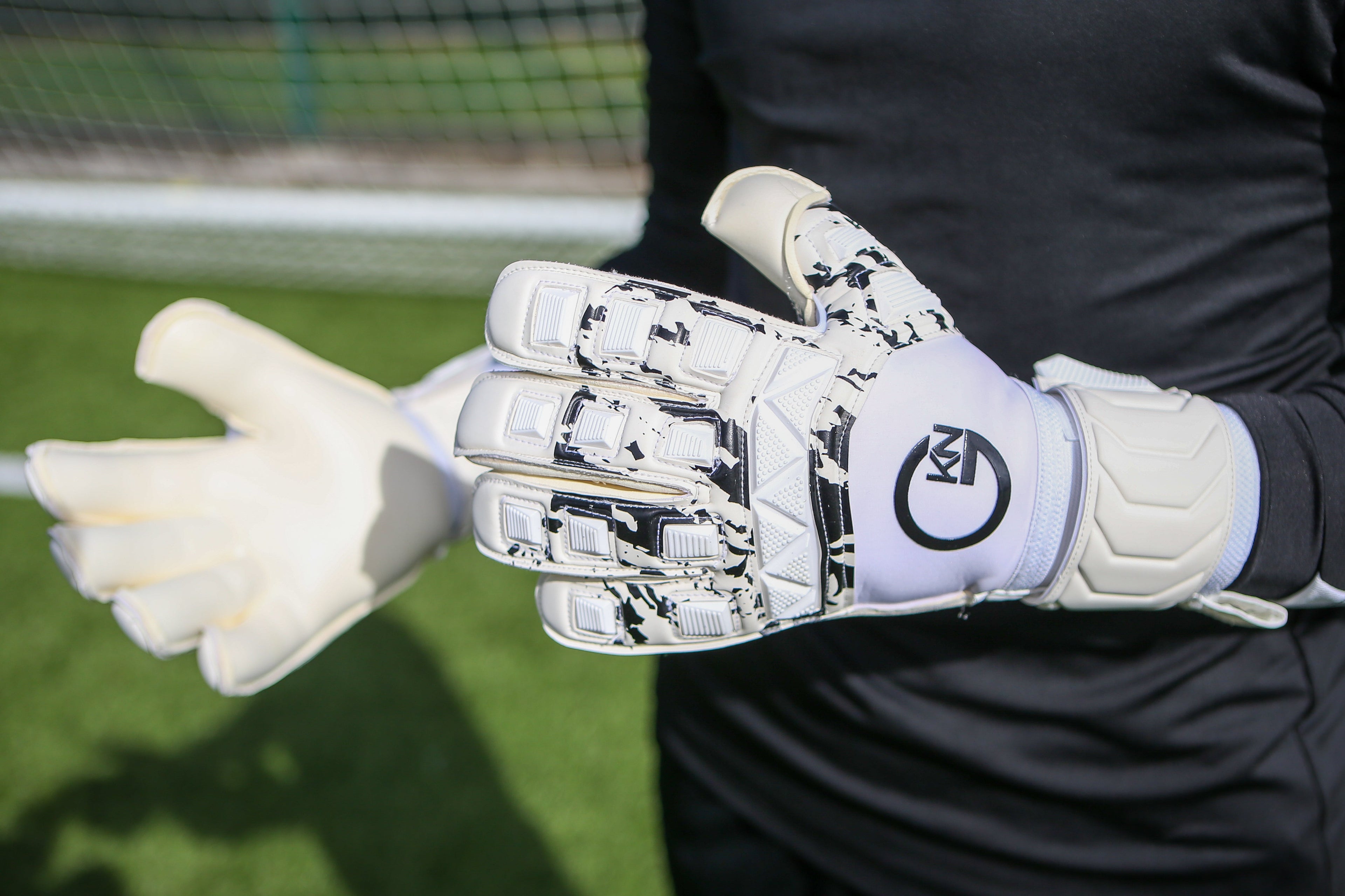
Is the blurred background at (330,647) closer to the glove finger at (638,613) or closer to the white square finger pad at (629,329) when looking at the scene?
the glove finger at (638,613)

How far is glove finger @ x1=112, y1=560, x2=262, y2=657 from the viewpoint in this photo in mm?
766

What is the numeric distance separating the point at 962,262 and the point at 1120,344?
0.14m

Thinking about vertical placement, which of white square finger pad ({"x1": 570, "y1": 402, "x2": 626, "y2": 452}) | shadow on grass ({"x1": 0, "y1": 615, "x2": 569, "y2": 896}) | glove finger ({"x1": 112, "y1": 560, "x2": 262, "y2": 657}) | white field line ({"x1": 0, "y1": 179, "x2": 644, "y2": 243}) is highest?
white square finger pad ({"x1": 570, "y1": 402, "x2": 626, "y2": 452})

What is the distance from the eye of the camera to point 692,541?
640mm

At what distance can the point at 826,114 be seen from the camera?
0.77m

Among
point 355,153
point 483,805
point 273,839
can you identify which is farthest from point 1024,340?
point 355,153

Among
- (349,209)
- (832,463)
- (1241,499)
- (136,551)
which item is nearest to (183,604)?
(136,551)

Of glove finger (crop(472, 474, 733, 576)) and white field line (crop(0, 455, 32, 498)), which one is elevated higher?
glove finger (crop(472, 474, 733, 576))

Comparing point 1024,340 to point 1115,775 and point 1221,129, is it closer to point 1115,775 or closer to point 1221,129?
point 1221,129

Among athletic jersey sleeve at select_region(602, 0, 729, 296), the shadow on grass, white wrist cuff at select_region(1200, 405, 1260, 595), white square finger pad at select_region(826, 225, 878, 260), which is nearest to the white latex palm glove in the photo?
athletic jersey sleeve at select_region(602, 0, 729, 296)

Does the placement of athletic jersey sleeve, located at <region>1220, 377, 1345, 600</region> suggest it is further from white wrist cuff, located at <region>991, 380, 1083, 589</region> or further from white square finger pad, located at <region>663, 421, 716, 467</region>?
white square finger pad, located at <region>663, 421, 716, 467</region>

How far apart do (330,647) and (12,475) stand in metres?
0.87

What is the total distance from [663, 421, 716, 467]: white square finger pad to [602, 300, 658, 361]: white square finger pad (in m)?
0.06

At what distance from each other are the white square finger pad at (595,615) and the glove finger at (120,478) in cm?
40
